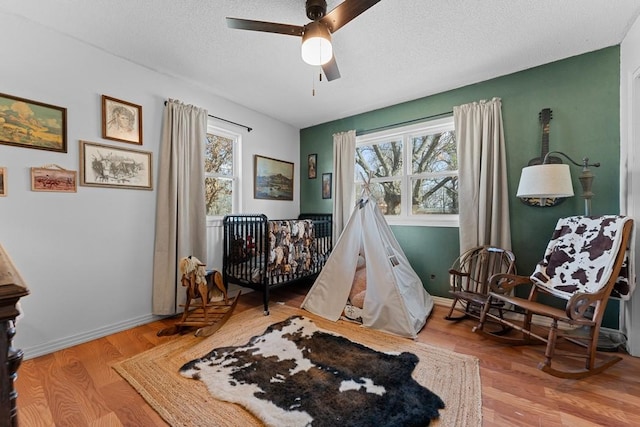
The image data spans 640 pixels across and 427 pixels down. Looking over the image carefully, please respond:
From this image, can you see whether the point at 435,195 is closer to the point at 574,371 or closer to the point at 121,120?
the point at 574,371

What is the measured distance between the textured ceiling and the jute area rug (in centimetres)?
245

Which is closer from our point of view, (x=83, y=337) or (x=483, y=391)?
(x=483, y=391)

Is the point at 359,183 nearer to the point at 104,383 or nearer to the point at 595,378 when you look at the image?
the point at 595,378

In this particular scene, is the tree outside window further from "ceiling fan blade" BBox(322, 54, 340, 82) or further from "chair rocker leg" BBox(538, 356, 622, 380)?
"chair rocker leg" BBox(538, 356, 622, 380)

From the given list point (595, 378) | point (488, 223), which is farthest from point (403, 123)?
point (595, 378)

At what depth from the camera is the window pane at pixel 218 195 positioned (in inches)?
127

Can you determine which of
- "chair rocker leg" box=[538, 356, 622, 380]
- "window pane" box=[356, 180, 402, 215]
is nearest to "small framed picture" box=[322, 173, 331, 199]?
"window pane" box=[356, 180, 402, 215]

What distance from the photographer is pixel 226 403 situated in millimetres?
1486

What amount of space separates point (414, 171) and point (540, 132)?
126cm

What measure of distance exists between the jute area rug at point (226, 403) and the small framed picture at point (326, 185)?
2023 mm

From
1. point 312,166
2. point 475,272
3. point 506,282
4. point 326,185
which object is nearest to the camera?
point 506,282

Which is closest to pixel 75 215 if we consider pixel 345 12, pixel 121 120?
pixel 121 120

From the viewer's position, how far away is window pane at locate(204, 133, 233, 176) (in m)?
3.23

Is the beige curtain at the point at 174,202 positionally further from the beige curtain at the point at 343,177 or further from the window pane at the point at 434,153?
the window pane at the point at 434,153
